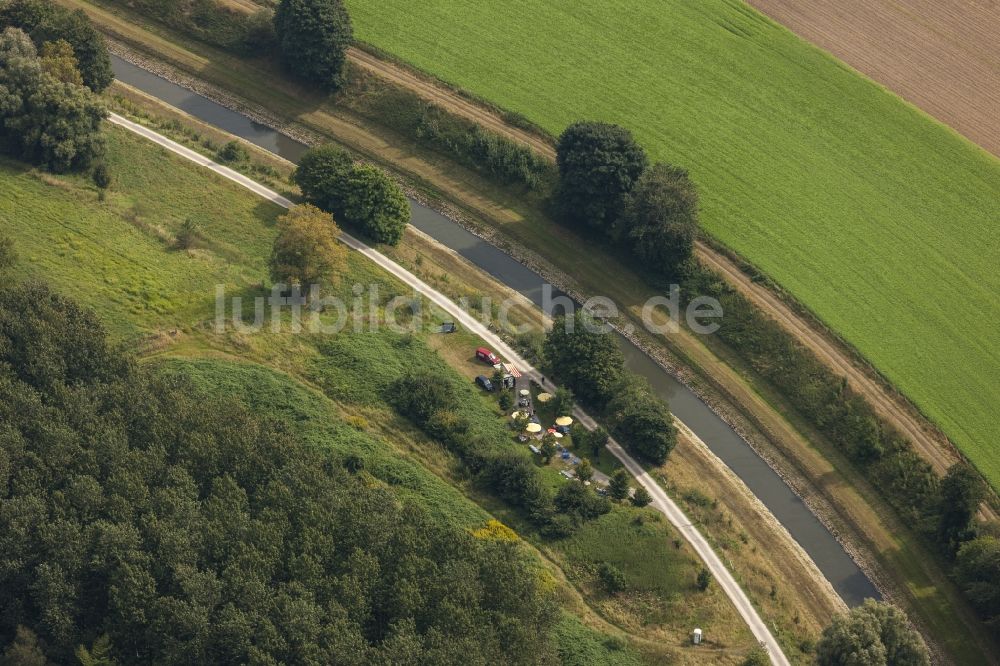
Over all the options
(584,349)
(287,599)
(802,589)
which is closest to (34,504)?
(287,599)

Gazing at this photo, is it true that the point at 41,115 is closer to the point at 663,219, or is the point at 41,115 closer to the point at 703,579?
the point at 663,219

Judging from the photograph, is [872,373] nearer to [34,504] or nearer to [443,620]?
[443,620]

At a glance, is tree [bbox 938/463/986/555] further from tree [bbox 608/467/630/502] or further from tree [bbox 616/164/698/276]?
tree [bbox 616/164/698/276]

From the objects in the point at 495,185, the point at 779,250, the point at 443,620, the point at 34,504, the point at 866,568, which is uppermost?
the point at 779,250

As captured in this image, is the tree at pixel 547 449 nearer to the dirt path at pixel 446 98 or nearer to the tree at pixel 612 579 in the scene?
the tree at pixel 612 579

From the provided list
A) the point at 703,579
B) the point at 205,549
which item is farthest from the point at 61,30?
the point at 703,579
